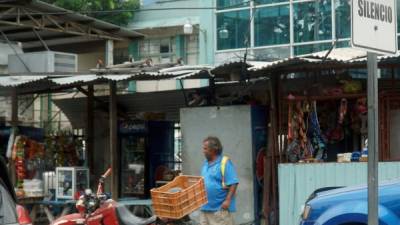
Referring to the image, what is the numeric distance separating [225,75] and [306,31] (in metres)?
9.66

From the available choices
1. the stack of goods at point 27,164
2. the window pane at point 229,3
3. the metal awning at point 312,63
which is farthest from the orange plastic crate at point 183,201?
the window pane at point 229,3

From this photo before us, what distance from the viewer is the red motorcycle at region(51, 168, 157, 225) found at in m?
9.53

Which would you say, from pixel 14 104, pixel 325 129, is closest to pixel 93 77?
pixel 14 104

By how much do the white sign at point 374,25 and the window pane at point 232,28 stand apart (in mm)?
17228

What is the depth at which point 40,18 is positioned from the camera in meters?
16.5

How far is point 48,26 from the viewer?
55.6ft

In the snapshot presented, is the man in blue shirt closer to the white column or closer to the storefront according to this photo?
the storefront

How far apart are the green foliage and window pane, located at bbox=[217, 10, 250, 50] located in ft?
11.2

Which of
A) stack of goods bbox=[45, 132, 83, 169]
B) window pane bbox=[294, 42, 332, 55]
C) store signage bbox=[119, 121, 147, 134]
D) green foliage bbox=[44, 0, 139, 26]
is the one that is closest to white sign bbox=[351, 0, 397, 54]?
store signage bbox=[119, 121, 147, 134]

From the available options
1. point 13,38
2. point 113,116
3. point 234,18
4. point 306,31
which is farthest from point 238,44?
point 113,116

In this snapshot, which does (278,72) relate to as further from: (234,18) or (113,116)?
(234,18)

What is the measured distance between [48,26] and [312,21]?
825cm

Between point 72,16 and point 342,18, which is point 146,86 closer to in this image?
point 342,18

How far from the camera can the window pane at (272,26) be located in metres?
21.9
